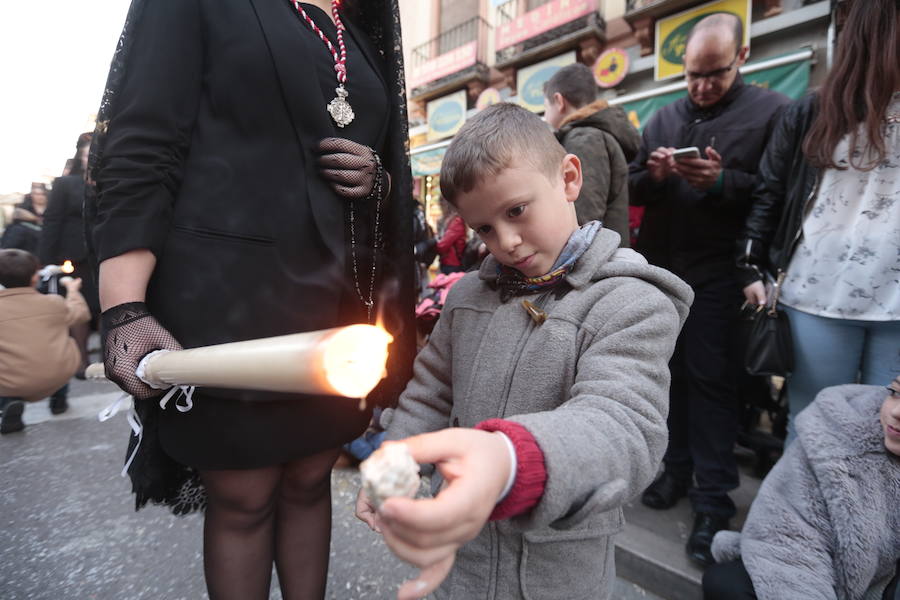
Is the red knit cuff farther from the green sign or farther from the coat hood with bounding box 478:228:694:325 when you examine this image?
the green sign

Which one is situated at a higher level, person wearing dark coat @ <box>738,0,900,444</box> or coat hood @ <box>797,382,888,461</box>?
person wearing dark coat @ <box>738,0,900,444</box>

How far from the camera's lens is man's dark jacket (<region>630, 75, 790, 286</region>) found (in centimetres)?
201

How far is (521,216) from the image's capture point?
979 millimetres

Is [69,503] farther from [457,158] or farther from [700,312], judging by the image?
[700,312]

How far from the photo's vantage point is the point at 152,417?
3.43ft

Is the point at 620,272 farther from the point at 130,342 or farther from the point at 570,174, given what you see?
the point at 130,342

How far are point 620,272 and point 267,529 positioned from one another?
1092mm

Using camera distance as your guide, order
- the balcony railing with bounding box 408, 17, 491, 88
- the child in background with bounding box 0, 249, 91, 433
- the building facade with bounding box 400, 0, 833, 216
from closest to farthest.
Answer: the child in background with bounding box 0, 249, 91, 433 → the building facade with bounding box 400, 0, 833, 216 → the balcony railing with bounding box 408, 17, 491, 88

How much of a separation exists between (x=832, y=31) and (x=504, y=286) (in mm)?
6910

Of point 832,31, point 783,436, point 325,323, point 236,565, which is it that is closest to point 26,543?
point 236,565

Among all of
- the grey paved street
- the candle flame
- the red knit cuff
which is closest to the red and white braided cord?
the candle flame

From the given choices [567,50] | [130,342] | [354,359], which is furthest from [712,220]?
[567,50]

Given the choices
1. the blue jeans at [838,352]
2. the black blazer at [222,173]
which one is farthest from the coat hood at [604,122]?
the black blazer at [222,173]

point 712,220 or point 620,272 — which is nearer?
point 620,272
